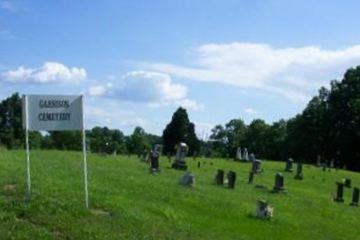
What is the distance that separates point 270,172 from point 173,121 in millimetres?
48426

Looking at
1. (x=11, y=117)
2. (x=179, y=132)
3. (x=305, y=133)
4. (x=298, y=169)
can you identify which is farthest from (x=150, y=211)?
(x=11, y=117)

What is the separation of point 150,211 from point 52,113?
3858 millimetres

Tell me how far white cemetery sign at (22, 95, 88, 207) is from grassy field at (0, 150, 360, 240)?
1052 millimetres

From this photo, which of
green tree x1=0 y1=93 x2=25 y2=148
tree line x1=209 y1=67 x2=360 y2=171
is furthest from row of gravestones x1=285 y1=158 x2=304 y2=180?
green tree x1=0 y1=93 x2=25 y2=148

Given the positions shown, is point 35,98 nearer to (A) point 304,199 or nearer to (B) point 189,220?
(B) point 189,220

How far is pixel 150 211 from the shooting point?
18.5m

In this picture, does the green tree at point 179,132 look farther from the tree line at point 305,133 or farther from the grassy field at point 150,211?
the grassy field at point 150,211

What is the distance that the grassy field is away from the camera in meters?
14.6

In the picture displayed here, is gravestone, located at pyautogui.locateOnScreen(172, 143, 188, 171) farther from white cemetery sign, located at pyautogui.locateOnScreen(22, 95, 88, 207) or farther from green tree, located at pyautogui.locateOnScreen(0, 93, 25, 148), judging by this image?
green tree, located at pyautogui.locateOnScreen(0, 93, 25, 148)

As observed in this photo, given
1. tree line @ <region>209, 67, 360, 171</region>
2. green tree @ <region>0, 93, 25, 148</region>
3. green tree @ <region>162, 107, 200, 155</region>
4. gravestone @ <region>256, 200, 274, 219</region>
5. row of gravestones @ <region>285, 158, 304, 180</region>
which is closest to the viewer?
gravestone @ <region>256, 200, 274, 219</region>

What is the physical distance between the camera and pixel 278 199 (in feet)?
93.9

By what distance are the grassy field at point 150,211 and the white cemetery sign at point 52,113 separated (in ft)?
3.45

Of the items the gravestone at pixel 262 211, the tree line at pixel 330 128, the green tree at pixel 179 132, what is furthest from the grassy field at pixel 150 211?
the tree line at pixel 330 128

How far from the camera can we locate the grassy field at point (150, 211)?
14.6 meters
